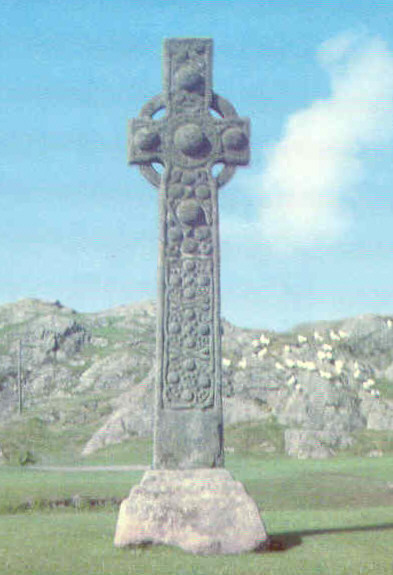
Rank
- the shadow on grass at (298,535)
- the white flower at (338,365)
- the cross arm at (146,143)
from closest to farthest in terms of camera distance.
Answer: the shadow on grass at (298,535) < the cross arm at (146,143) < the white flower at (338,365)

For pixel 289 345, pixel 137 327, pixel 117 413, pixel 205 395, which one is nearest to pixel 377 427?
pixel 289 345

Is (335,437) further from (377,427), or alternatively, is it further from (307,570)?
(307,570)

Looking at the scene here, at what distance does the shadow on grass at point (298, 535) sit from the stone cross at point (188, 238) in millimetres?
1194

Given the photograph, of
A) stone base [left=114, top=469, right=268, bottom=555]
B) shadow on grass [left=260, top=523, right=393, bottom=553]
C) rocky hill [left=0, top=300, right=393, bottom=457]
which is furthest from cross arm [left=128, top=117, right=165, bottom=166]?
rocky hill [left=0, top=300, right=393, bottom=457]

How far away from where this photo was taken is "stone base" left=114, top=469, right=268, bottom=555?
999 centimetres

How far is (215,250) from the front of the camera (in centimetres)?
1117

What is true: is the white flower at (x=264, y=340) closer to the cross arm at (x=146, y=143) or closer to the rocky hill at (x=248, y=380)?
the rocky hill at (x=248, y=380)

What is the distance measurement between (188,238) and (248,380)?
73.8 feet

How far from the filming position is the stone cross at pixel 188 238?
10.8 metres

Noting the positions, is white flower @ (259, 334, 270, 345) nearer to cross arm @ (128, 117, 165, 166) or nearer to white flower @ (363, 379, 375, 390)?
white flower @ (363, 379, 375, 390)

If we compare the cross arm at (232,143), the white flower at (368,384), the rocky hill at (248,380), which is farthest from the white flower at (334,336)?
the cross arm at (232,143)

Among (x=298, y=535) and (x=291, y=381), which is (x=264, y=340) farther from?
(x=298, y=535)

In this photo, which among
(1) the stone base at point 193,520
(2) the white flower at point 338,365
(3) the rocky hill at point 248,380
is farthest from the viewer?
(2) the white flower at point 338,365

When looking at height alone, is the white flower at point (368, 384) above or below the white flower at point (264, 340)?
below
